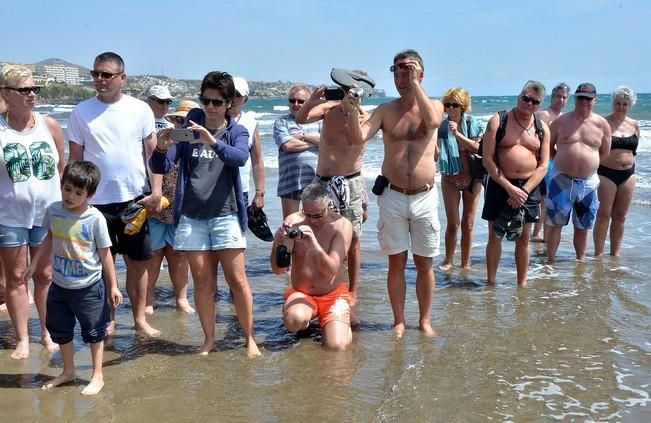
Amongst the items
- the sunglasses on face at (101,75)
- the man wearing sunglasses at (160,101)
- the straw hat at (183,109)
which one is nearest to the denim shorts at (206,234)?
the sunglasses on face at (101,75)

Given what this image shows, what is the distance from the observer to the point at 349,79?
461cm

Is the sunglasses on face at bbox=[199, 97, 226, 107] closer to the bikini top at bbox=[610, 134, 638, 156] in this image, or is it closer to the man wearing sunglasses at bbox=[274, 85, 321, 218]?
the man wearing sunglasses at bbox=[274, 85, 321, 218]

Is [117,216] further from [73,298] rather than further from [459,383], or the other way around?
[459,383]

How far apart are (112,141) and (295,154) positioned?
2.28 metres

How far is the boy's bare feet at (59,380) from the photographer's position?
150 inches

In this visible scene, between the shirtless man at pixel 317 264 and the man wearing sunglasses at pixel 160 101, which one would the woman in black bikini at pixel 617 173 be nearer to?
the shirtless man at pixel 317 264

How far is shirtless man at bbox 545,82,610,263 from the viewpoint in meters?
6.83

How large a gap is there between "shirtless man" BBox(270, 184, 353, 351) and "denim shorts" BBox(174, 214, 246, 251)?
17.1 inches

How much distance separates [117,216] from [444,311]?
2765 millimetres

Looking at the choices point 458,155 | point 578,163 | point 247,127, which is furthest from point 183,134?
point 578,163

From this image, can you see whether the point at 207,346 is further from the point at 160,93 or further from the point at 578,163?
the point at 578,163

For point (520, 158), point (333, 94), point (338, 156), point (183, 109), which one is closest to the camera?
point (333, 94)

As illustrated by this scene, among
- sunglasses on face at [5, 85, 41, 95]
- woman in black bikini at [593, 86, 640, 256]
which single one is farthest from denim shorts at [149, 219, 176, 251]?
woman in black bikini at [593, 86, 640, 256]

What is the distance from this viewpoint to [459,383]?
3.92m
